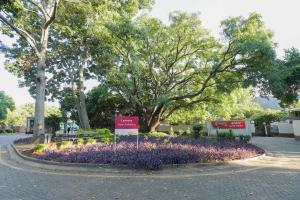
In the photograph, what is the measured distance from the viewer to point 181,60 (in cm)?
2723

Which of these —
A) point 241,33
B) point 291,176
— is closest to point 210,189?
point 291,176

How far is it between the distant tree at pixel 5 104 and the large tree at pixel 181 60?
145ft

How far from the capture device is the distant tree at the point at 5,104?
60.7m

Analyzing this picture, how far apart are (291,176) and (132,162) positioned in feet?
18.1

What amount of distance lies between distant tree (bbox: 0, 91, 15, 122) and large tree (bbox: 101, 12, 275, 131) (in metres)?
44.3

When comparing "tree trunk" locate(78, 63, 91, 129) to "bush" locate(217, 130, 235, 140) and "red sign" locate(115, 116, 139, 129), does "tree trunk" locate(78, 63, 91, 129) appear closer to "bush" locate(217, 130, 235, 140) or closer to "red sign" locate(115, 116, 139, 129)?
"bush" locate(217, 130, 235, 140)

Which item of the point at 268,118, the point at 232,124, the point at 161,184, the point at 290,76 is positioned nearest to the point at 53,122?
the point at 232,124

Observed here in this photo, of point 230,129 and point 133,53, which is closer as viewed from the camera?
point 230,129

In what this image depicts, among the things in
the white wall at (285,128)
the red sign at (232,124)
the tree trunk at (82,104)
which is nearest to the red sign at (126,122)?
the red sign at (232,124)

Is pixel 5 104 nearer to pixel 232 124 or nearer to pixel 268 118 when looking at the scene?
pixel 268 118

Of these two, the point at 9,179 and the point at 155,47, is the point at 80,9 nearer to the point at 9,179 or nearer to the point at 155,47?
the point at 155,47

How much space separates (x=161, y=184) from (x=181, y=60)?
20260mm

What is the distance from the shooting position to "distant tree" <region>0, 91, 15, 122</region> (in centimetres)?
6073

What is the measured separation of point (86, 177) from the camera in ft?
30.2
